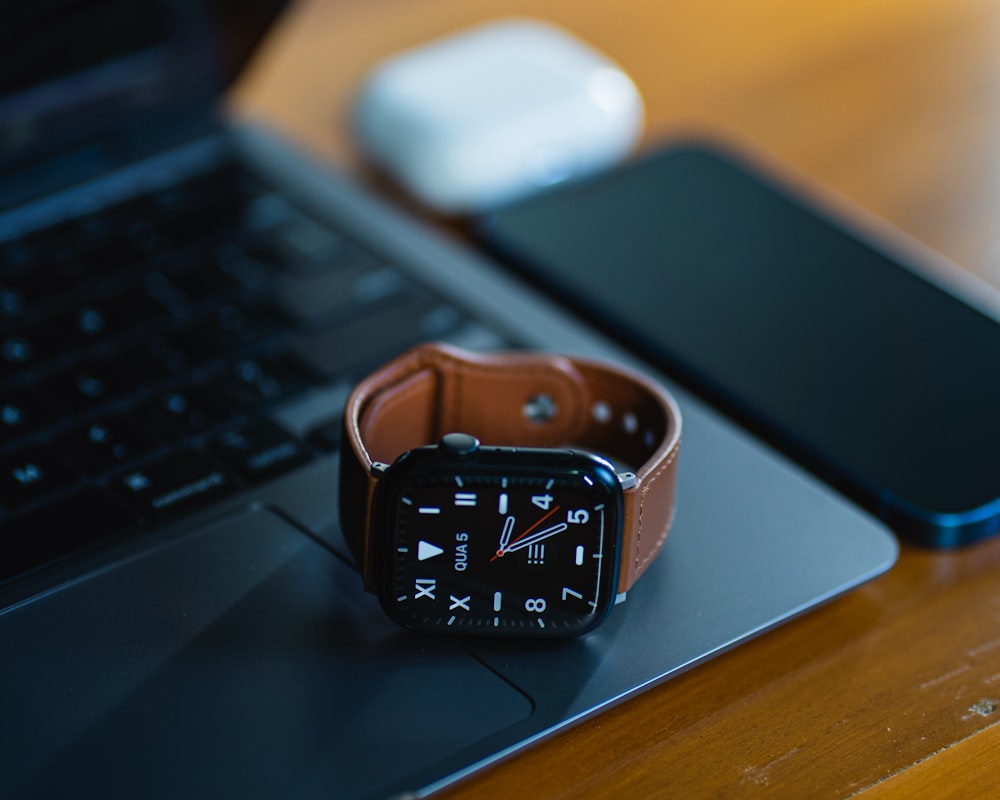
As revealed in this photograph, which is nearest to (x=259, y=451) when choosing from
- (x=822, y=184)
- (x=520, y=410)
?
(x=520, y=410)

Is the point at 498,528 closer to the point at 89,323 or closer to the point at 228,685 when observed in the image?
the point at 228,685

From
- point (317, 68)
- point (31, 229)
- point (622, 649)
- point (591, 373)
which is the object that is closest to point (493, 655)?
point (622, 649)

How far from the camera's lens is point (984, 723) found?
1.85 ft

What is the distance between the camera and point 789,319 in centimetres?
77

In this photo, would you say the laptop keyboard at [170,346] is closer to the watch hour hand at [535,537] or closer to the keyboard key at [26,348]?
the keyboard key at [26,348]

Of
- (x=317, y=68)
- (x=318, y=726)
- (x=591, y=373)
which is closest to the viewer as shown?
(x=318, y=726)

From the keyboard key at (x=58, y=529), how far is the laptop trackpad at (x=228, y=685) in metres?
0.03

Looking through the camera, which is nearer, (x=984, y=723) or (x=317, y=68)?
(x=984, y=723)

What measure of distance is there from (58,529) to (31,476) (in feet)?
0.13

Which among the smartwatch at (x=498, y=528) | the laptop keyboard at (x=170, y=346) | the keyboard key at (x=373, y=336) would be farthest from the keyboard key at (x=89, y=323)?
the smartwatch at (x=498, y=528)

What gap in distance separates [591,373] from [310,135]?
0.46 metres

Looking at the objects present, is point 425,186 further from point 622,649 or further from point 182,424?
point 622,649

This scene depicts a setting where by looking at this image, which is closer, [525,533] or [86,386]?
[525,533]

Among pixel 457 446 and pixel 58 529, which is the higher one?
pixel 457 446
